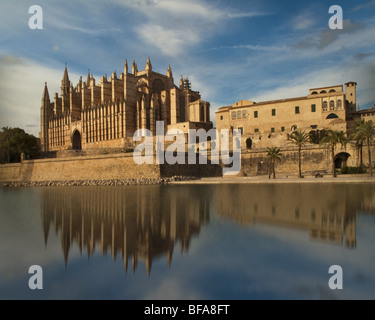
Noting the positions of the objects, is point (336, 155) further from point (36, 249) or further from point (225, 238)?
point (36, 249)

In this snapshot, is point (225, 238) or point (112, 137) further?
point (112, 137)

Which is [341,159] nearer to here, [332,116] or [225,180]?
[332,116]

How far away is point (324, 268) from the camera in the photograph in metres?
4.93

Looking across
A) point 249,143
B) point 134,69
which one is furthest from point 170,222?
point 134,69

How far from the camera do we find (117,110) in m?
47.5

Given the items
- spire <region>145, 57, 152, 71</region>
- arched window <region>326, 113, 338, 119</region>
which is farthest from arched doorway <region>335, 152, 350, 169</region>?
spire <region>145, 57, 152, 71</region>

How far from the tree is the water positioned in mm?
41666

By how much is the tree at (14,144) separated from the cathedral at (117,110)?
24.5ft

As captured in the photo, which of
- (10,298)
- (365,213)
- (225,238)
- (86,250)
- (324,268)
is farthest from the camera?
(365,213)

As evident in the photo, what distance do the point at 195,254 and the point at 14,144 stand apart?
161ft
